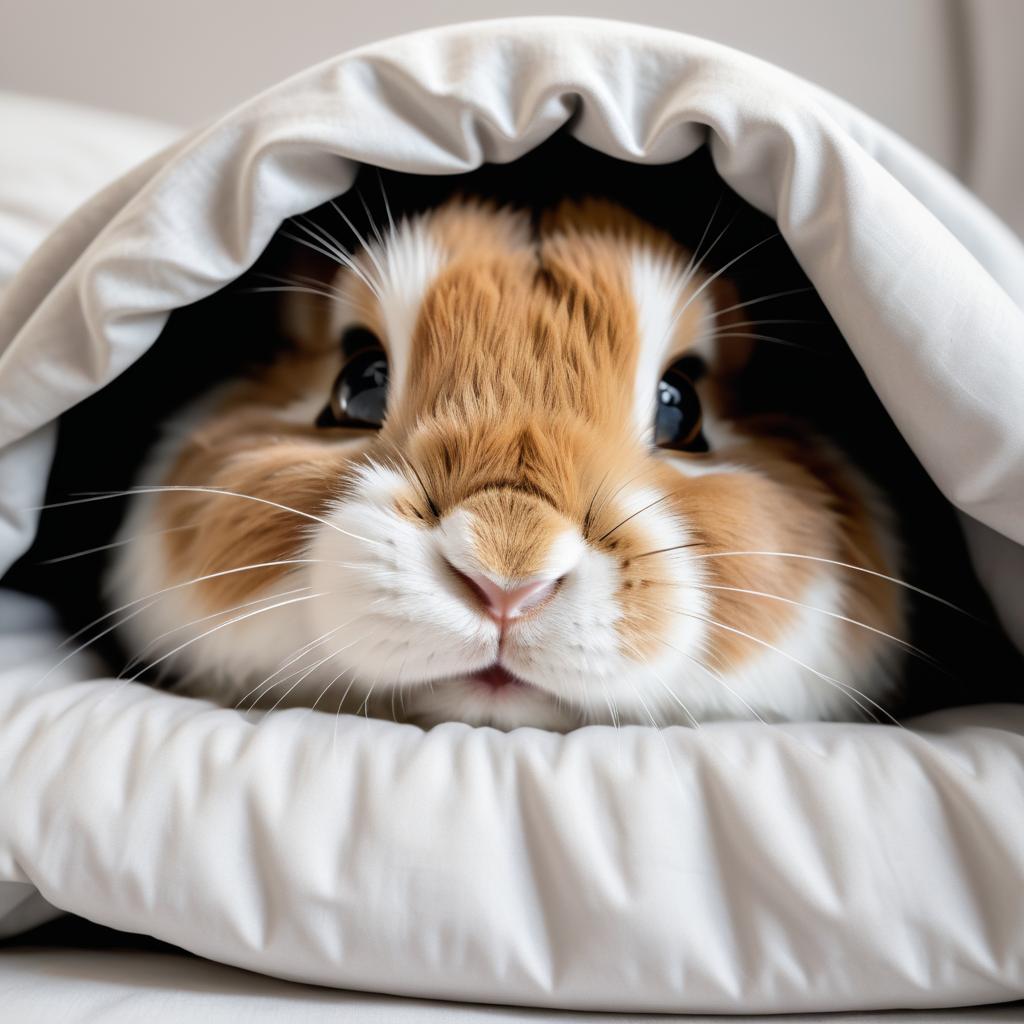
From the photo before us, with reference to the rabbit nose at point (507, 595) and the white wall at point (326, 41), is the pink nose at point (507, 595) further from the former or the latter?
the white wall at point (326, 41)

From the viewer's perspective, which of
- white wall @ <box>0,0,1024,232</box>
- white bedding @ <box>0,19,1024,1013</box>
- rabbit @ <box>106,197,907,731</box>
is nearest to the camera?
white bedding @ <box>0,19,1024,1013</box>

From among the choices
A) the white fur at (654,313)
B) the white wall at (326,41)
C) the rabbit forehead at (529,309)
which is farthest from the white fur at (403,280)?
the white wall at (326,41)

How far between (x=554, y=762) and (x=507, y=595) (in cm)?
12

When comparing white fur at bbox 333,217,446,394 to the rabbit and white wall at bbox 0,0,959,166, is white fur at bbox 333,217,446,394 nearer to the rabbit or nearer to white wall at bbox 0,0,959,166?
the rabbit

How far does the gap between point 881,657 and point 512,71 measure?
58 cm

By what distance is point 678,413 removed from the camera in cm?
92

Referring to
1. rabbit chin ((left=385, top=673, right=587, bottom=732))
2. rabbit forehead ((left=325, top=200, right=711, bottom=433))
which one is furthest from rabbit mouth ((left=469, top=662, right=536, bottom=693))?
rabbit forehead ((left=325, top=200, right=711, bottom=433))

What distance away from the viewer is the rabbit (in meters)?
0.72

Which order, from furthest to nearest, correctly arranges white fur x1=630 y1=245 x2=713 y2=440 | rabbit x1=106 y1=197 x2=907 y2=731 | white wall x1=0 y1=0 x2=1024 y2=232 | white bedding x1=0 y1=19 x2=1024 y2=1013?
white wall x1=0 y1=0 x2=1024 y2=232
white fur x1=630 y1=245 x2=713 y2=440
rabbit x1=106 y1=197 x2=907 y2=731
white bedding x1=0 y1=19 x2=1024 y2=1013

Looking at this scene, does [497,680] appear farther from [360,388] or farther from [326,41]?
[326,41]

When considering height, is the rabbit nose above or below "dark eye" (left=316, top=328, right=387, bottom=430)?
below

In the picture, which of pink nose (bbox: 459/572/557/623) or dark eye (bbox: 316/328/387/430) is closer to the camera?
pink nose (bbox: 459/572/557/623)

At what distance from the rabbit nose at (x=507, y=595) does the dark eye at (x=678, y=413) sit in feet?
0.82

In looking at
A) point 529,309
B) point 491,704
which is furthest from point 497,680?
point 529,309
